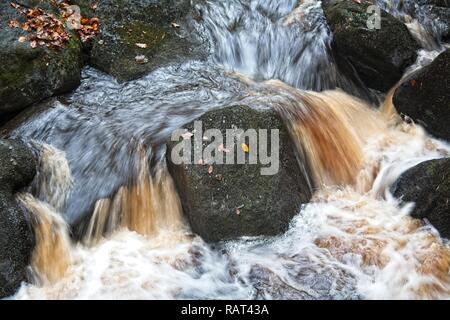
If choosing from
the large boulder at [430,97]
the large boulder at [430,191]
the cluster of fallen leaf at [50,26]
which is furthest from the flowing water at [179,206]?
the cluster of fallen leaf at [50,26]

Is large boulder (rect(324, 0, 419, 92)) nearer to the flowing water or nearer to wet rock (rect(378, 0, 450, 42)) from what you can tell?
the flowing water

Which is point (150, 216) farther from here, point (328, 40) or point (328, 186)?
point (328, 40)

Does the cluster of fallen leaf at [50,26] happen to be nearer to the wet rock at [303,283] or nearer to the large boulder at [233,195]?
the large boulder at [233,195]

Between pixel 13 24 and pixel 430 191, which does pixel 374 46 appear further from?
pixel 13 24

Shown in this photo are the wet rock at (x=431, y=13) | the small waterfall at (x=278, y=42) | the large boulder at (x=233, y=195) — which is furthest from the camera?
the wet rock at (x=431, y=13)

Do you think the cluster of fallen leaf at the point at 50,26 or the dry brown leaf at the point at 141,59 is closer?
the cluster of fallen leaf at the point at 50,26

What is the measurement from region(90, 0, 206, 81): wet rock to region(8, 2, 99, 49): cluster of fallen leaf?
0.24 metres

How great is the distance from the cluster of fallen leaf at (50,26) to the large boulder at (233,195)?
297 cm

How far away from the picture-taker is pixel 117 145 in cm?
640

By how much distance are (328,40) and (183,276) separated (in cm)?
512

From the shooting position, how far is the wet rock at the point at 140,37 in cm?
789

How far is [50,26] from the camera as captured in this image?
24.7ft

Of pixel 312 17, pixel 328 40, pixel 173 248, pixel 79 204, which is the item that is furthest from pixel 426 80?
pixel 79 204

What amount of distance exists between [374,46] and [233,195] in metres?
3.97
